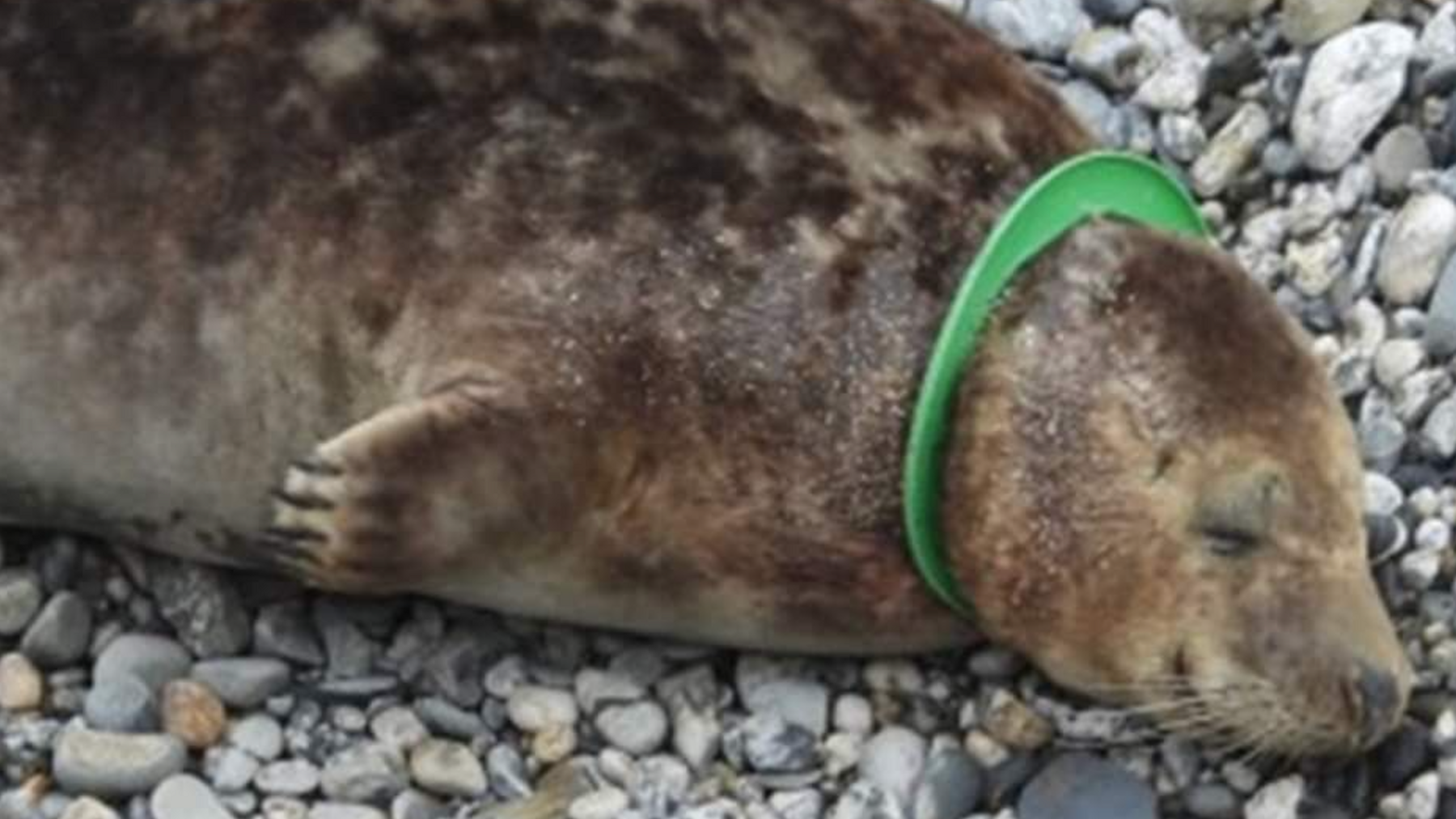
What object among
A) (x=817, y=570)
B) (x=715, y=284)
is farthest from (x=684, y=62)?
(x=817, y=570)

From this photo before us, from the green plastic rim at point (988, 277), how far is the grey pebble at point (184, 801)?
100cm

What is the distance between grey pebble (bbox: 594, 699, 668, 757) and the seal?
0.39 feet

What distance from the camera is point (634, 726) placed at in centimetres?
598

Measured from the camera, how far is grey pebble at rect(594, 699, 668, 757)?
5.97 metres

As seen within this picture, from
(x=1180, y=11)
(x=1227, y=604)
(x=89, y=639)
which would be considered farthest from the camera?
(x=1180, y=11)

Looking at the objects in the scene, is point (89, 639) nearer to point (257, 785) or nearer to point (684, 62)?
point (257, 785)

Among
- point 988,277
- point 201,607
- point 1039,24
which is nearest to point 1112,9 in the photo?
point 1039,24

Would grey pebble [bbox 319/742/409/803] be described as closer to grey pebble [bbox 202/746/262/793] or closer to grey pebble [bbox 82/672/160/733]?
grey pebble [bbox 202/746/262/793]

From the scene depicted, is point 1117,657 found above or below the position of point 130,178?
below

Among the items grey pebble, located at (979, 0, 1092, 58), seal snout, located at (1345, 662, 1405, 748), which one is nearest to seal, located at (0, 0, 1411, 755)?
seal snout, located at (1345, 662, 1405, 748)

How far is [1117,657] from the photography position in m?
5.84

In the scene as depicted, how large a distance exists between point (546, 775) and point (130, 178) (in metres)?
0.98

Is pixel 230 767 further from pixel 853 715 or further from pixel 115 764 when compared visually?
pixel 853 715

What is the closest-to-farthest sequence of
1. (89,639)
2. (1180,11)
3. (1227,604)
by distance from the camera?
(1227,604), (89,639), (1180,11)
